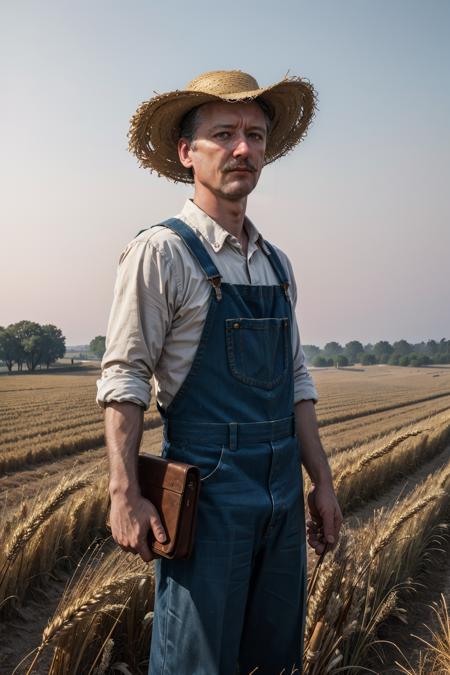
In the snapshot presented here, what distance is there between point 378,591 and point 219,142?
322 centimetres

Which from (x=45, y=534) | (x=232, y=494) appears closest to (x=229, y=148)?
(x=232, y=494)

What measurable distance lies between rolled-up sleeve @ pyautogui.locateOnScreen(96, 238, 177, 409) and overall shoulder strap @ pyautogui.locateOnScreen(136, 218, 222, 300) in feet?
0.35

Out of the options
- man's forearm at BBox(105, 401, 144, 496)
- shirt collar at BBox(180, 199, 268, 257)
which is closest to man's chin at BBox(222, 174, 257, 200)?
shirt collar at BBox(180, 199, 268, 257)

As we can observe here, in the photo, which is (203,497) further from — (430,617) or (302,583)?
(430,617)

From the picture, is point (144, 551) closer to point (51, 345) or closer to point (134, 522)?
point (134, 522)

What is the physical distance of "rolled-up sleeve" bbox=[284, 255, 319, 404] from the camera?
2393 mm

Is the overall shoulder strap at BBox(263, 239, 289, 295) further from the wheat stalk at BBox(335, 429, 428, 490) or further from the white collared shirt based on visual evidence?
the wheat stalk at BBox(335, 429, 428, 490)

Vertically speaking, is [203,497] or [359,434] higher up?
[203,497]

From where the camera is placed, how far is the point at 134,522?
177cm

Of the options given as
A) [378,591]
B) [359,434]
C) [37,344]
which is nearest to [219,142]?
[378,591]

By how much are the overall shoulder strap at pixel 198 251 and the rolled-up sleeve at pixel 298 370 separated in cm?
53

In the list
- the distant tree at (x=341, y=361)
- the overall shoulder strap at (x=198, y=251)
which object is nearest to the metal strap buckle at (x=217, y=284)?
the overall shoulder strap at (x=198, y=251)

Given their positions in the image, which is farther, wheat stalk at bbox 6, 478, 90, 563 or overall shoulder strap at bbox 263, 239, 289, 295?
wheat stalk at bbox 6, 478, 90, 563

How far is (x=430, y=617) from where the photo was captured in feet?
14.3
